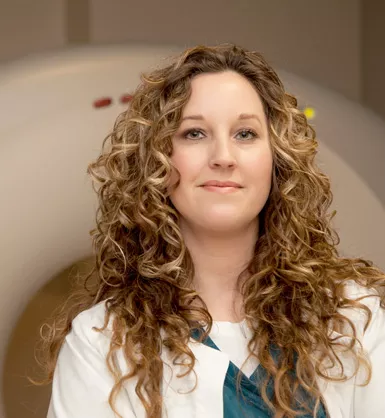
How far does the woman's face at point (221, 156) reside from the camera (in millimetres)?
1480

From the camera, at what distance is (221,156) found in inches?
57.6

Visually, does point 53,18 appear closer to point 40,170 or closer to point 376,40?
point 40,170

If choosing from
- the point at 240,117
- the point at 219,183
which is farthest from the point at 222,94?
the point at 219,183

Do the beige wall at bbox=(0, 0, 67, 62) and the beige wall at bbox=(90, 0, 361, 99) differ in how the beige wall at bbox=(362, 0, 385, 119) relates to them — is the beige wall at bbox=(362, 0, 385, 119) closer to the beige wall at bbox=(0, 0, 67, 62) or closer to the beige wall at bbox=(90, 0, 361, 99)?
the beige wall at bbox=(90, 0, 361, 99)

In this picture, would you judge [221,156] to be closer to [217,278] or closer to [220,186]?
[220,186]

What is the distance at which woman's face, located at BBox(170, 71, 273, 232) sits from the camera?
148 centimetres

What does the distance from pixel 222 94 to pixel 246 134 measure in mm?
82

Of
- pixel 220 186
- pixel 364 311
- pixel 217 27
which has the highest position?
pixel 217 27

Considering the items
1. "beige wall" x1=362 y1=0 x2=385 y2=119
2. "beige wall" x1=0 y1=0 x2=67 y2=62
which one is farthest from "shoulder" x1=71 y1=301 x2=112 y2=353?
"beige wall" x1=362 y1=0 x2=385 y2=119

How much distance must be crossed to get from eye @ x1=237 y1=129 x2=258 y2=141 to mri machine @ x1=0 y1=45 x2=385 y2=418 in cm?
52

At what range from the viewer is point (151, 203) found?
1.55 meters

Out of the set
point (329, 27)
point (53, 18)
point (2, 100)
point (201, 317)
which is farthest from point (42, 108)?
point (329, 27)

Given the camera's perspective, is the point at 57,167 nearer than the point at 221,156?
No

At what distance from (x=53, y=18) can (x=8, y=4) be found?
0.13m
